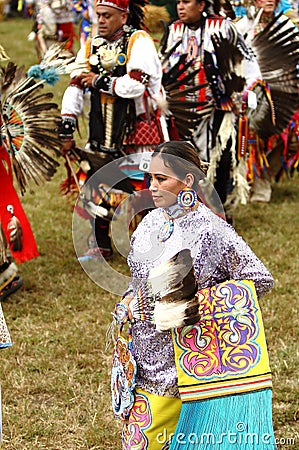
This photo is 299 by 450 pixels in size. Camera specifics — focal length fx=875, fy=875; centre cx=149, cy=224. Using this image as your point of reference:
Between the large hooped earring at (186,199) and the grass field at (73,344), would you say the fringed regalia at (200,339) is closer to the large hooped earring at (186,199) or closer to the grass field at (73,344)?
the large hooped earring at (186,199)

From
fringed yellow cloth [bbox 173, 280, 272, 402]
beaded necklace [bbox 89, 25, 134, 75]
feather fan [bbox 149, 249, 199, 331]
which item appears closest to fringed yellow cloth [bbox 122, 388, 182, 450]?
fringed yellow cloth [bbox 173, 280, 272, 402]

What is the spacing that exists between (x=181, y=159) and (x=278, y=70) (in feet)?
10.6

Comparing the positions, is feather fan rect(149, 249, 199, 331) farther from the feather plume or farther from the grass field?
the feather plume

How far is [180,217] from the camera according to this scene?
2.55 meters

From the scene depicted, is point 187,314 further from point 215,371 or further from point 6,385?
point 6,385

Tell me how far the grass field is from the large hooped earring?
1104 mm

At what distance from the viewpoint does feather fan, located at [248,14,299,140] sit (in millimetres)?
5578

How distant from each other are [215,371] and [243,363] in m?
0.08

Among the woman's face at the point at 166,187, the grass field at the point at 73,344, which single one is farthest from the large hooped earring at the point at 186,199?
the grass field at the point at 73,344

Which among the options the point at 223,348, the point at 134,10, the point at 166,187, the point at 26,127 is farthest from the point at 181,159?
the point at 134,10

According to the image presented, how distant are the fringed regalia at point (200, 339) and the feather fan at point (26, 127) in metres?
2.13

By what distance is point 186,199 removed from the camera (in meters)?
2.53

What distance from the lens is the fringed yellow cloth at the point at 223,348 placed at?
237 cm

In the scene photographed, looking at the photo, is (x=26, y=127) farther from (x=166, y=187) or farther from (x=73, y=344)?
(x=166, y=187)
